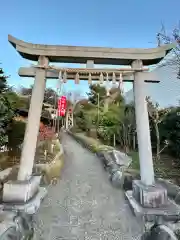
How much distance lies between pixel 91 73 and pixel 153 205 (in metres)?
3.34

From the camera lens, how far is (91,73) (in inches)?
188

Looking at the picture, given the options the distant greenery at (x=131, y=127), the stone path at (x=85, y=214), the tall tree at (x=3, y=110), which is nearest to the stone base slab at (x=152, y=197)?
the stone path at (x=85, y=214)

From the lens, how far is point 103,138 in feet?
43.3

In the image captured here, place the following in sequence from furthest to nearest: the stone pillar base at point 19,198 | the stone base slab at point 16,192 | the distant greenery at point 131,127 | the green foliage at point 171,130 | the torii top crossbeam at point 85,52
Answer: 1. the distant greenery at point 131,127
2. the green foliage at point 171,130
3. the torii top crossbeam at point 85,52
4. the stone base slab at point 16,192
5. the stone pillar base at point 19,198

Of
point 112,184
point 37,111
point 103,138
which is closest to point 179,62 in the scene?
point 112,184

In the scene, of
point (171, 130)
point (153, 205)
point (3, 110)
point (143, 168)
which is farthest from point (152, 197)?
point (3, 110)

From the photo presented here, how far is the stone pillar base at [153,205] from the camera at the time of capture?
143 inches

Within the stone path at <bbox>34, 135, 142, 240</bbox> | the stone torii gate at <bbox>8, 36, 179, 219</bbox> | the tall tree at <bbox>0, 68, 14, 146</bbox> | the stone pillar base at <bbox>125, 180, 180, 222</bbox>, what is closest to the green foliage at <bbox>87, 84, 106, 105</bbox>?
the tall tree at <bbox>0, 68, 14, 146</bbox>

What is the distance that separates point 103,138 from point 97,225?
31.0 ft

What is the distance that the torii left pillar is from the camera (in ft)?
14.2

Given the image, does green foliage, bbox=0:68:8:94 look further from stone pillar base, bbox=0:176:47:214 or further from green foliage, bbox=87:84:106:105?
green foliage, bbox=87:84:106:105

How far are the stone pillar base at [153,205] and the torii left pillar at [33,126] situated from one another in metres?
2.51

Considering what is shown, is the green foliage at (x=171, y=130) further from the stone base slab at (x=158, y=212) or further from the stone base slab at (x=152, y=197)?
the stone base slab at (x=158, y=212)

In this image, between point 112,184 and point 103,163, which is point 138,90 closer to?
point 112,184
